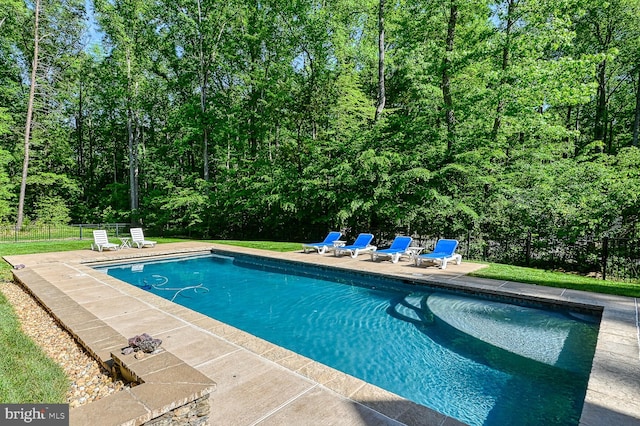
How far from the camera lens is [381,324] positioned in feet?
20.8

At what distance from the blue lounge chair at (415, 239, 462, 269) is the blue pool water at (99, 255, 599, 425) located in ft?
5.58

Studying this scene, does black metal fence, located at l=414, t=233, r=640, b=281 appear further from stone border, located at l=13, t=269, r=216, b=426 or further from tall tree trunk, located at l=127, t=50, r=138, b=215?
tall tree trunk, located at l=127, t=50, r=138, b=215

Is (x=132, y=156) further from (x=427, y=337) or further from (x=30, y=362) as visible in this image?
(x=427, y=337)

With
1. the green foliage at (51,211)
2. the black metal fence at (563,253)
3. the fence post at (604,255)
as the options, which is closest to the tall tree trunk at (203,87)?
the green foliage at (51,211)

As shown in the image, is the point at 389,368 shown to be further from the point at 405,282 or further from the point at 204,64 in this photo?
the point at 204,64

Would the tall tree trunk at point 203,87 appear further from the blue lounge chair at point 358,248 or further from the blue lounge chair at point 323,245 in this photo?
the blue lounge chair at point 358,248

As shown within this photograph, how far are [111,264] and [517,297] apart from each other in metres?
12.1

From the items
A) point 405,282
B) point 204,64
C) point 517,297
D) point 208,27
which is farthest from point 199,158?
point 517,297

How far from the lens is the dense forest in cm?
1214

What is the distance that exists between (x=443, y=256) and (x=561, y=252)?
3.92 meters

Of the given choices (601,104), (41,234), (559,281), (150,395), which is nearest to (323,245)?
(559,281)

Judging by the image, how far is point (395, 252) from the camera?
35.0ft

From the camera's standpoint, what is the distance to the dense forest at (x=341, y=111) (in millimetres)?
12141

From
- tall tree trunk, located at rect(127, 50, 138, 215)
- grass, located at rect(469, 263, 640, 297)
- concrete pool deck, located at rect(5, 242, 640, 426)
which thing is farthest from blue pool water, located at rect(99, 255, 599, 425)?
tall tree trunk, located at rect(127, 50, 138, 215)
